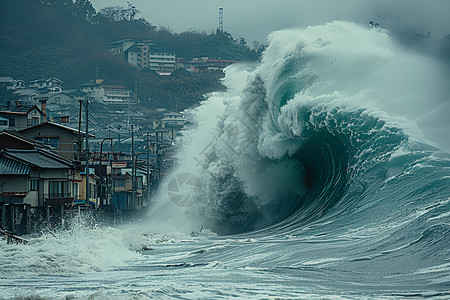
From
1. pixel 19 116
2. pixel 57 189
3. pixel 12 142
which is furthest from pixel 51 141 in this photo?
pixel 19 116

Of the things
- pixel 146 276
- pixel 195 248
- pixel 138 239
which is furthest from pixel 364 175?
pixel 146 276

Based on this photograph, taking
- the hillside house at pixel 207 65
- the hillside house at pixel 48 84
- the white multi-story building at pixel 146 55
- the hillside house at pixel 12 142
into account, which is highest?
the white multi-story building at pixel 146 55

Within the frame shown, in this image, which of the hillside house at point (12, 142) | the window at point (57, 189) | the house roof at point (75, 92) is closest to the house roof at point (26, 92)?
the house roof at point (75, 92)

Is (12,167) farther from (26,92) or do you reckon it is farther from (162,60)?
(162,60)

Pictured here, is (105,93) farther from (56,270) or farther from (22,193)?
(56,270)

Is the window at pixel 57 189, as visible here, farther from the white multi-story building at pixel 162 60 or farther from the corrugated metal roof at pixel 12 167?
the white multi-story building at pixel 162 60

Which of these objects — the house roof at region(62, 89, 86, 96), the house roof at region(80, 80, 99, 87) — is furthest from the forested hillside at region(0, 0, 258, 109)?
the house roof at region(62, 89, 86, 96)
